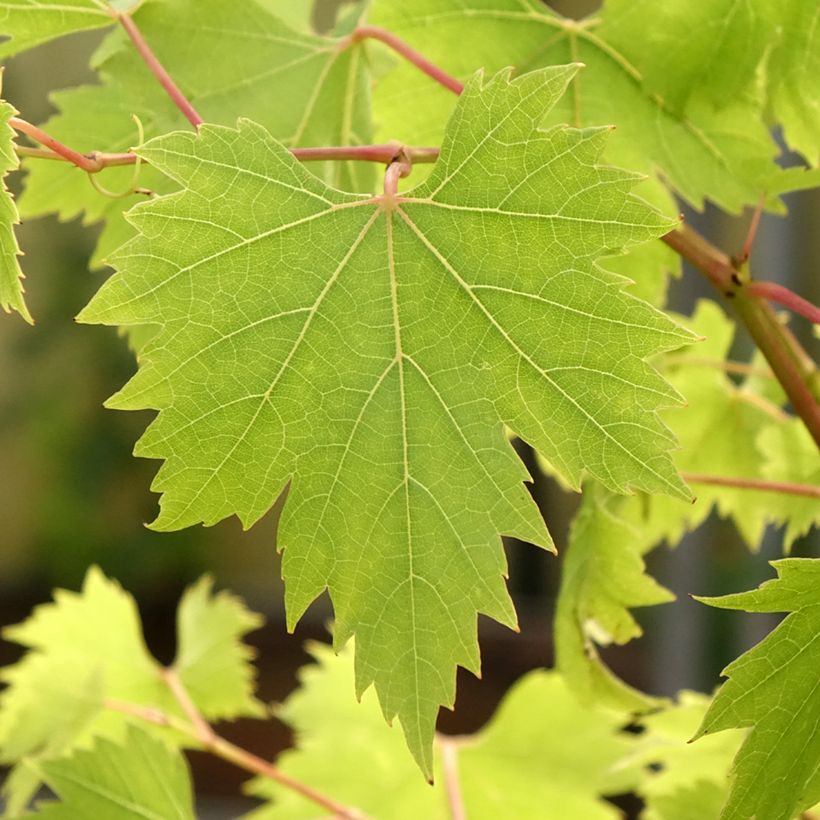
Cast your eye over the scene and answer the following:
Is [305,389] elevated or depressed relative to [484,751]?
elevated

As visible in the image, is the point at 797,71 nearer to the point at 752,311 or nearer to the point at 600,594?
the point at 752,311

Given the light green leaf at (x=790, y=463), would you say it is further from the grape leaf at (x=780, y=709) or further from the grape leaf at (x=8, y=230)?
the grape leaf at (x=8, y=230)

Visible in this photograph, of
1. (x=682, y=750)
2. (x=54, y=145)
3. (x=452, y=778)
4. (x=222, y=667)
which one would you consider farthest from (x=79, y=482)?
(x=54, y=145)

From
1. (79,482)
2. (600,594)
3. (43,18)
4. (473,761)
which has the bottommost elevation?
(79,482)

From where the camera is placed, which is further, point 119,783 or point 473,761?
point 473,761

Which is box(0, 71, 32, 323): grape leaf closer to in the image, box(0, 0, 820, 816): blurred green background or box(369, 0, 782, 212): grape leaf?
box(369, 0, 782, 212): grape leaf

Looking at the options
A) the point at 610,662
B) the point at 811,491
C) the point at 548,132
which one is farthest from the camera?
the point at 610,662

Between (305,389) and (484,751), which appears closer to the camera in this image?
(305,389)

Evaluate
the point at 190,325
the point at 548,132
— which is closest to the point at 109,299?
the point at 190,325

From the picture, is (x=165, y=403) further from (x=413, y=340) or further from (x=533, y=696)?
(x=533, y=696)
